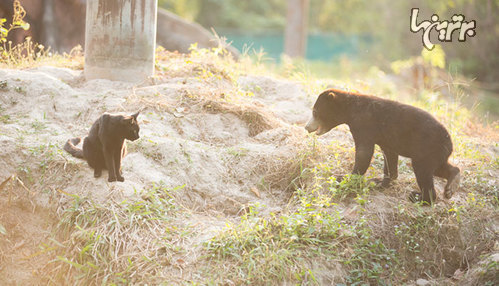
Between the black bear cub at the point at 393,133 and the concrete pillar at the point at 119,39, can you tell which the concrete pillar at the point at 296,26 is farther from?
the black bear cub at the point at 393,133

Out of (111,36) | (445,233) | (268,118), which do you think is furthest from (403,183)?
(111,36)

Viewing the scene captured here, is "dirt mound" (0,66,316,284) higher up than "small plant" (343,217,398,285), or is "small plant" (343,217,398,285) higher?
"dirt mound" (0,66,316,284)

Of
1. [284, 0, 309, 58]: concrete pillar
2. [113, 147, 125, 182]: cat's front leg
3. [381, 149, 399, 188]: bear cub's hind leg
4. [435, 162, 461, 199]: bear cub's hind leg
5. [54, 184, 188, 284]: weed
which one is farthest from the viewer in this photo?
[284, 0, 309, 58]: concrete pillar

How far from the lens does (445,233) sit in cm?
430

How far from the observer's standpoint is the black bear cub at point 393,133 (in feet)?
13.8

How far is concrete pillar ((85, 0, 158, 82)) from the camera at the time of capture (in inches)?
238

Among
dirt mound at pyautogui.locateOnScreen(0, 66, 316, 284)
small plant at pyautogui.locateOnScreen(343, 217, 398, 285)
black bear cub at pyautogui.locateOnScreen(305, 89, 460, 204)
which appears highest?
black bear cub at pyautogui.locateOnScreen(305, 89, 460, 204)

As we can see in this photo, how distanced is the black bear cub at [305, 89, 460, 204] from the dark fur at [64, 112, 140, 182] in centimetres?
199

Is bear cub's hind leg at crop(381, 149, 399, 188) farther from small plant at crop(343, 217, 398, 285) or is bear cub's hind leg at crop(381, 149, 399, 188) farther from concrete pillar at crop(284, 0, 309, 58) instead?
concrete pillar at crop(284, 0, 309, 58)

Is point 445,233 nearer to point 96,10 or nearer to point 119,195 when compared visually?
point 119,195

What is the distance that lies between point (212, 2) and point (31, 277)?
84.8 ft

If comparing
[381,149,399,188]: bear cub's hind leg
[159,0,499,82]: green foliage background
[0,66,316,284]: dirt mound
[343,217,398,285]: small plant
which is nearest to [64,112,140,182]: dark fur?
[0,66,316,284]: dirt mound

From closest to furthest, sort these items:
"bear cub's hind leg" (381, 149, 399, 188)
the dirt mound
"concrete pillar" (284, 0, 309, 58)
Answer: the dirt mound
"bear cub's hind leg" (381, 149, 399, 188)
"concrete pillar" (284, 0, 309, 58)

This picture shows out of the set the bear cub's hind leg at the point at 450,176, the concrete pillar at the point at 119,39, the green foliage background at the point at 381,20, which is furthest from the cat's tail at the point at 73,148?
the green foliage background at the point at 381,20
